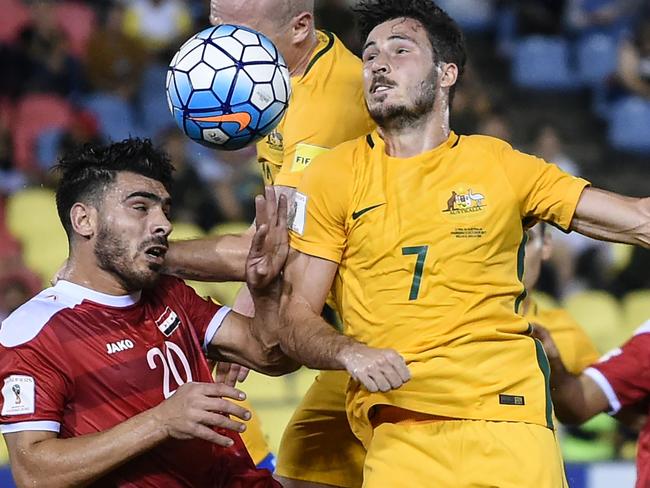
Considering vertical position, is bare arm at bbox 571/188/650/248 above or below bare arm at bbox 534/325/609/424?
above

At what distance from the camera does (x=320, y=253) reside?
457 centimetres

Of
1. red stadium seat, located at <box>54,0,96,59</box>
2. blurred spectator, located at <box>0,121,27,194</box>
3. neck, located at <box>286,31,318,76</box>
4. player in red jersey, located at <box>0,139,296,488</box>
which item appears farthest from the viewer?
red stadium seat, located at <box>54,0,96,59</box>

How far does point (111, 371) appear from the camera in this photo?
15.1 feet

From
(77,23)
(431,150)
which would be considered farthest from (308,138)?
(77,23)

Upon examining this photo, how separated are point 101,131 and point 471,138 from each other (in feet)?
21.7

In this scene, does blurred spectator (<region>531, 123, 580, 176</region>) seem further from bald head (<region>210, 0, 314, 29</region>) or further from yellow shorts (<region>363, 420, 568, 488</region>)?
yellow shorts (<region>363, 420, 568, 488</region>)

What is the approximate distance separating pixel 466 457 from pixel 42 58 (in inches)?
298

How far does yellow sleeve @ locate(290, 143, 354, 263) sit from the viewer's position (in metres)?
4.57

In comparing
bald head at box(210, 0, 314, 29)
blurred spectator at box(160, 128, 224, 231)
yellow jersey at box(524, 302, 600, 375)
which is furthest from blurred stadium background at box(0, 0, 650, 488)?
bald head at box(210, 0, 314, 29)

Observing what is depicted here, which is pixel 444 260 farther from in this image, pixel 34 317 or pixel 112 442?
pixel 34 317

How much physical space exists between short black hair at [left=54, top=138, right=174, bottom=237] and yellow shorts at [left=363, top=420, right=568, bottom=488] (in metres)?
1.37

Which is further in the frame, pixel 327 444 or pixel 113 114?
pixel 113 114

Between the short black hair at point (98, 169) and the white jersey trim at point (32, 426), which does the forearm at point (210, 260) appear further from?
the white jersey trim at point (32, 426)

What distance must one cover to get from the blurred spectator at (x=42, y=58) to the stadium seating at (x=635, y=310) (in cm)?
482
